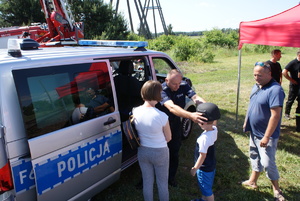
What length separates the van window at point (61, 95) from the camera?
1890mm

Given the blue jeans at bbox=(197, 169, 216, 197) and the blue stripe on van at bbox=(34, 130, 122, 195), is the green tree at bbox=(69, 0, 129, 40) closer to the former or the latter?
the blue stripe on van at bbox=(34, 130, 122, 195)

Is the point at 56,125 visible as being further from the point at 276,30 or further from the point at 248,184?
the point at 276,30

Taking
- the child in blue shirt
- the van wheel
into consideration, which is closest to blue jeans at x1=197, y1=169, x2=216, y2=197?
the child in blue shirt

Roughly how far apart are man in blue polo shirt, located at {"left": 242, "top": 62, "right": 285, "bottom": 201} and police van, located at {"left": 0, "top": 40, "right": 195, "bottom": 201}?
5.55 feet

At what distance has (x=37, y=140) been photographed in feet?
6.22

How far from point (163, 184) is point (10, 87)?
66.9 inches

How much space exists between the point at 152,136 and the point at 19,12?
22.7 meters

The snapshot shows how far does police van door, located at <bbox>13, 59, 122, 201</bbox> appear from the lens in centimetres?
192

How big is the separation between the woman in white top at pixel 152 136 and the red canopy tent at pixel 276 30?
8.50 feet

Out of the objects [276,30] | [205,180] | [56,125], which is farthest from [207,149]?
[276,30]

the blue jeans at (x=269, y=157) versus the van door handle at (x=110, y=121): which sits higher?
the van door handle at (x=110, y=121)

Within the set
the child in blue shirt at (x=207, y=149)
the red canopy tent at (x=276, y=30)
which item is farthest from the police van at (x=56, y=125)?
the red canopy tent at (x=276, y=30)

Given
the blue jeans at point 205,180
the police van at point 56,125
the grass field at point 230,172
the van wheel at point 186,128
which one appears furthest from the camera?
the van wheel at point 186,128

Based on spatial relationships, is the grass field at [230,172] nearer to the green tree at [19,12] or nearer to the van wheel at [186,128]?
the van wheel at [186,128]
